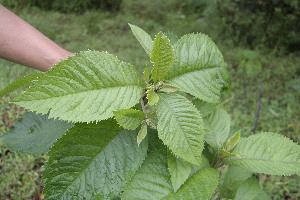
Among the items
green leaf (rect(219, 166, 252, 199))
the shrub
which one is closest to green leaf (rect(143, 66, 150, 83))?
the shrub

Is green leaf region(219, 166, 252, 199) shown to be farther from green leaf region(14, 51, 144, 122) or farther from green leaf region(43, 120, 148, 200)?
green leaf region(14, 51, 144, 122)

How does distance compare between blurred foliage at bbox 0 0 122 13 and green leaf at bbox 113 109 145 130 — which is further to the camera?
blurred foliage at bbox 0 0 122 13

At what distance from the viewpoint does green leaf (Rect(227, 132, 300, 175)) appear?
0.98 metres

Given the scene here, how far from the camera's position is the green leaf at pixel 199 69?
907 mm

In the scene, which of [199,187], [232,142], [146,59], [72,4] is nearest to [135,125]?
[199,187]

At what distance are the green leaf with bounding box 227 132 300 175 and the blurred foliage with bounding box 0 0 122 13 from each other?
7.37 m

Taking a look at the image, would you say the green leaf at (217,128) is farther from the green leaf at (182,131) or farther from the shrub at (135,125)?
the green leaf at (182,131)

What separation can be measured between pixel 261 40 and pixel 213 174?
5.68m

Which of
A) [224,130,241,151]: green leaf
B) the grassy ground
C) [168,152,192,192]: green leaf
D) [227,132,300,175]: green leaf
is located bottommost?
the grassy ground

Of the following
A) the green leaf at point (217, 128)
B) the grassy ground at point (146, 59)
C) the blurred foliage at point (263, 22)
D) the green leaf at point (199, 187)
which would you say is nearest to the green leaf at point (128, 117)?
the green leaf at point (199, 187)

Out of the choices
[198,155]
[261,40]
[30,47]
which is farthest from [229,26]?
[198,155]

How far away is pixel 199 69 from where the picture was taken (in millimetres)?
937

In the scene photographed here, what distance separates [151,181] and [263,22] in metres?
5.74

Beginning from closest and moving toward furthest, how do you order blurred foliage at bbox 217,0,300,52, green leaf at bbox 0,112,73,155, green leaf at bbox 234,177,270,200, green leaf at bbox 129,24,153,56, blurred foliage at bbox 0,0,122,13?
1. green leaf at bbox 129,24,153,56
2. green leaf at bbox 0,112,73,155
3. green leaf at bbox 234,177,270,200
4. blurred foliage at bbox 217,0,300,52
5. blurred foliage at bbox 0,0,122,13
